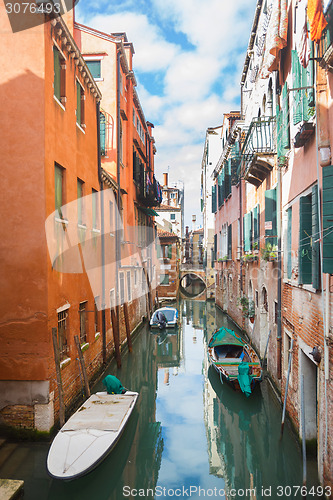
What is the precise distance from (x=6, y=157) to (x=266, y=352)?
8324mm

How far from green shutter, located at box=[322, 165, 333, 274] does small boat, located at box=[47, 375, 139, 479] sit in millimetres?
4242

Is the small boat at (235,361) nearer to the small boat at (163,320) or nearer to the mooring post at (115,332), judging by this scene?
the mooring post at (115,332)

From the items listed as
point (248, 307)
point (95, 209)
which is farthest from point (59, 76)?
point (248, 307)

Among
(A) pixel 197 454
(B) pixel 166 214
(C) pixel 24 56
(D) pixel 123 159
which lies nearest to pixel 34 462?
(A) pixel 197 454

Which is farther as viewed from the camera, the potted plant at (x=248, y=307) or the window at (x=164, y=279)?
the window at (x=164, y=279)

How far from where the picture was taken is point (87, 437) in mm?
6234

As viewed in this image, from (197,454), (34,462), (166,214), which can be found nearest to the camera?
(34,462)

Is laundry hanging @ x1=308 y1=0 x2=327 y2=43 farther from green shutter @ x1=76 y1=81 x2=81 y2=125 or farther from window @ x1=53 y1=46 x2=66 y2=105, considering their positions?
green shutter @ x1=76 y1=81 x2=81 y2=125

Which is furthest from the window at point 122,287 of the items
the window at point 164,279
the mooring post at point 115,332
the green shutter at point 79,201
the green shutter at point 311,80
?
the window at point 164,279

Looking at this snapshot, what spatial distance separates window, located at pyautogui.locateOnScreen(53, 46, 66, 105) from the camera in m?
7.58

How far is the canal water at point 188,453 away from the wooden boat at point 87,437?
517 millimetres

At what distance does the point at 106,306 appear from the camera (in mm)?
11828

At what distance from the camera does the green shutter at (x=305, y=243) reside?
6.18 metres

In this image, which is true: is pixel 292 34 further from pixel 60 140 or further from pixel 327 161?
pixel 60 140
